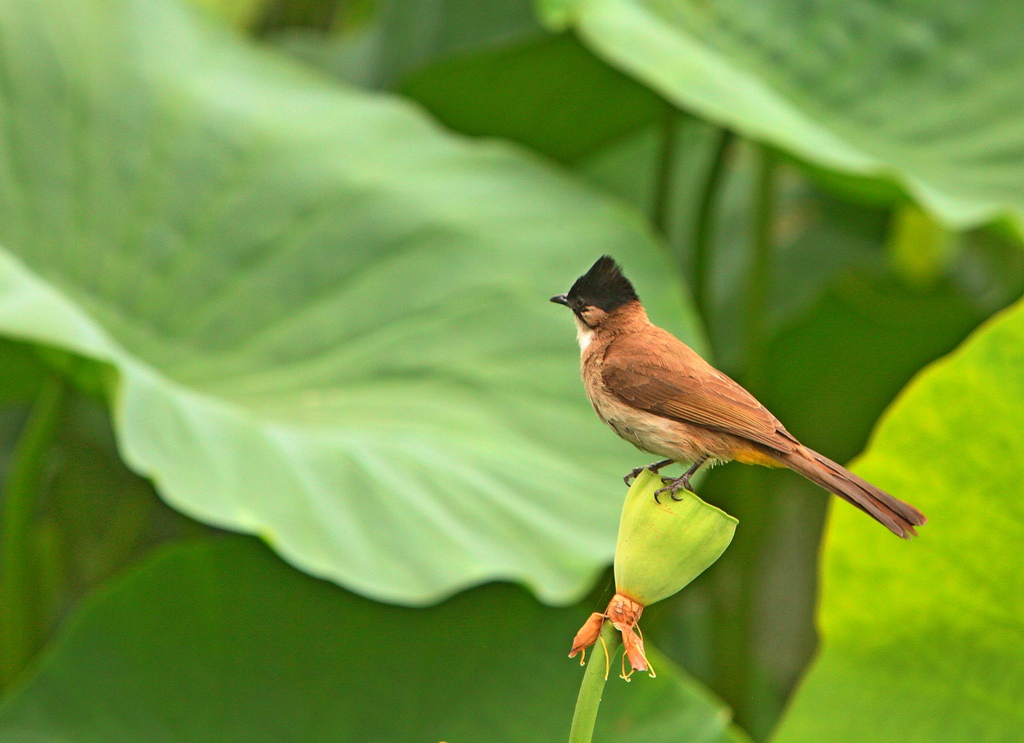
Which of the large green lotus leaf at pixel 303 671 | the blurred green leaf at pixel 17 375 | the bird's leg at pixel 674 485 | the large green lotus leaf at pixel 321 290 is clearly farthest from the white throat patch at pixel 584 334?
the blurred green leaf at pixel 17 375

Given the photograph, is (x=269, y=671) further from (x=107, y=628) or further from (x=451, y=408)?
(x=451, y=408)

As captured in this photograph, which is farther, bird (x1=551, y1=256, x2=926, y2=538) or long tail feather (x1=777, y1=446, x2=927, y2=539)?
bird (x1=551, y1=256, x2=926, y2=538)

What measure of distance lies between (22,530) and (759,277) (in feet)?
4.74

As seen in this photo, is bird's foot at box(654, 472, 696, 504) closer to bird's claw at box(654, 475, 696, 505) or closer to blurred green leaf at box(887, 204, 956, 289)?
bird's claw at box(654, 475, 696, 505)

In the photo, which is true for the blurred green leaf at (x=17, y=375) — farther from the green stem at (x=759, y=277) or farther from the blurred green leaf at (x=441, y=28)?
the green stem at (x=759, y=277)

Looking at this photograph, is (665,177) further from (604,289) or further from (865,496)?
(865,496)

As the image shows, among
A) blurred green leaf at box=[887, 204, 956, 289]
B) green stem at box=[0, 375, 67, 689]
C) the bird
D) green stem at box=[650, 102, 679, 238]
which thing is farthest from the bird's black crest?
blurred green leaf at box=[887, 204, 956, 289]

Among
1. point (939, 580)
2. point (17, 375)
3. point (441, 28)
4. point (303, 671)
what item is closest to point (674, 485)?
point (939, 580)

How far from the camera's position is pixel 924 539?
124cm

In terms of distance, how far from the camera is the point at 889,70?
2162mm

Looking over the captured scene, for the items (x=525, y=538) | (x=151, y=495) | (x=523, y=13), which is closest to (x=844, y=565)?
(x=525, y=538)

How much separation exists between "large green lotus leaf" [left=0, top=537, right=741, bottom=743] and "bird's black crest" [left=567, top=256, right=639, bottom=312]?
0.82 m

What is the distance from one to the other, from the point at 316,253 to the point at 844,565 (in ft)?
3.35

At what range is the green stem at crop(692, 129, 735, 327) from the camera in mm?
2344
